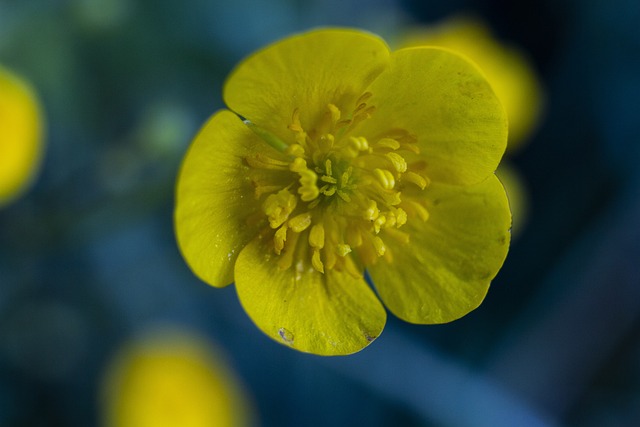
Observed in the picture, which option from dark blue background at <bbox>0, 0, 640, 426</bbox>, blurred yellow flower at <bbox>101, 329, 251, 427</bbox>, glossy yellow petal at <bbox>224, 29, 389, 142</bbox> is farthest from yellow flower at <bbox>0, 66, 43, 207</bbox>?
glossy yellow petal at <bbox>224, 29, 389, 142</bbox>

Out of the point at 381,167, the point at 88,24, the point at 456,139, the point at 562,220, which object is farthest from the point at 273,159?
the point at 562,220

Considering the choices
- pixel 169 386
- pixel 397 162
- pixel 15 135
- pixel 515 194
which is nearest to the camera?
pixel 397 162

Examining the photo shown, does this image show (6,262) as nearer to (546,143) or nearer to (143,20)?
(143,20)

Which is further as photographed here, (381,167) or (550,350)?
(550,350)

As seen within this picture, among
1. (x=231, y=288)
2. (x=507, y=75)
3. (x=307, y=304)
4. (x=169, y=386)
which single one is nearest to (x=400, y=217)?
(x=307, y=304)

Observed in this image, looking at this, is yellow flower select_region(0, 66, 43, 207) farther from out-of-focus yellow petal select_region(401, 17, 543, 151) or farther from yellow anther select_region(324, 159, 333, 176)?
out-of-focus yellow petal select_region(401, 17, 543, 151)

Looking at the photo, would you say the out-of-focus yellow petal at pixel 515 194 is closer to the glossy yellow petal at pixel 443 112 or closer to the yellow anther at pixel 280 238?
the glossy yellow petal at pixel 443 112

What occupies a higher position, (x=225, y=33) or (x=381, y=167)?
(x=381, y=167)

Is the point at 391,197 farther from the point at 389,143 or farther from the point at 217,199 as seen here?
the point at 217,199
